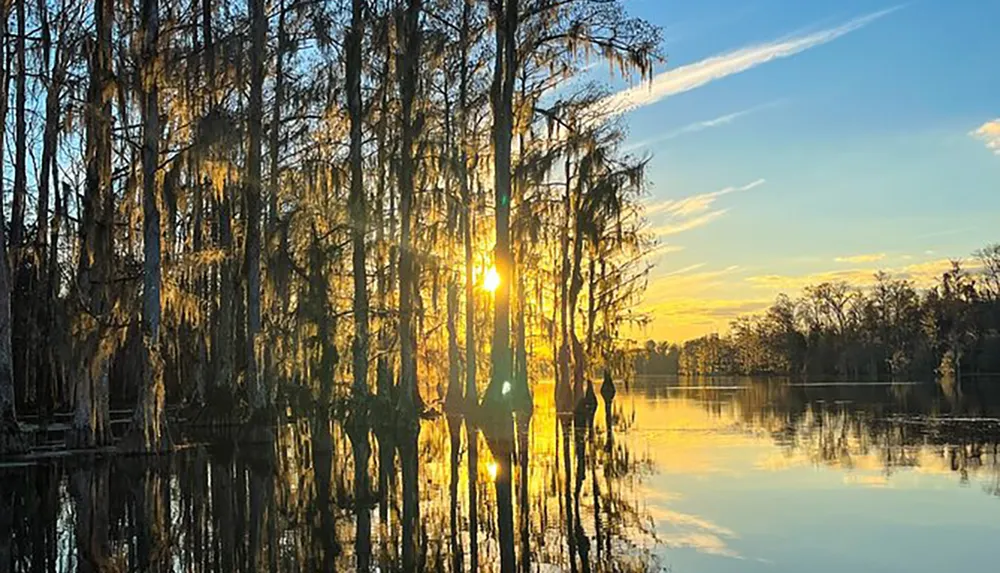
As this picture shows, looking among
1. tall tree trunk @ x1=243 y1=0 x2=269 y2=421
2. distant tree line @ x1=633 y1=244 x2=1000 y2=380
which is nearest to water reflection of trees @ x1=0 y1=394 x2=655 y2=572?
tall tree trunk @ x1=243 y1=0 x2=269 y2=421

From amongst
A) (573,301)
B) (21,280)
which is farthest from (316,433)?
(573,301)

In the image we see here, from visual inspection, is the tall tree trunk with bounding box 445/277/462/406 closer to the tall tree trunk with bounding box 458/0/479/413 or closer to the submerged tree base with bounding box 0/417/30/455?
the tall tree trunk with bounding box 458/0/479/413

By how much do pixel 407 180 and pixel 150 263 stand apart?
5968 millimetres

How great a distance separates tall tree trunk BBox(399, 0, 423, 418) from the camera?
18406 mm

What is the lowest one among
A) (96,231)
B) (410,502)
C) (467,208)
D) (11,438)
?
(410,502)

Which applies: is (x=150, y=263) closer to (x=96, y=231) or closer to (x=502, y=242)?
(x=96, y=231)

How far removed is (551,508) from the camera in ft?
28.1

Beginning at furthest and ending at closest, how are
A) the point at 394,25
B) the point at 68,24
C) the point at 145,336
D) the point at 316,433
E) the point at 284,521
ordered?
1. the point at 394,25
2. the point at 68,24
3. the point at 316,433
4. the point at 145,336
5. the point at 284,521

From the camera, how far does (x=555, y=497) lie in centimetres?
929

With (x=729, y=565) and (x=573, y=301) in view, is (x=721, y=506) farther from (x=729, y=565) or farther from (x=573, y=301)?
(x=573, y=301)

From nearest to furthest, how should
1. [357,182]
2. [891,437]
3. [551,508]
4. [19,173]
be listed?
[551,508], [891,437], [357,182], [19,173]

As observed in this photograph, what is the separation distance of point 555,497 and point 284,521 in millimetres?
2718

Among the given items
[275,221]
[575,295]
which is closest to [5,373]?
[275,221]

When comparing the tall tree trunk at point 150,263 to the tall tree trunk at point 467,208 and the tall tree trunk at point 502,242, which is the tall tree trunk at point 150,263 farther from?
the tall tree trunk at point 467,208
